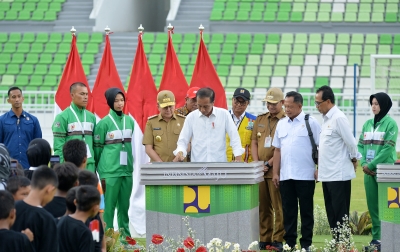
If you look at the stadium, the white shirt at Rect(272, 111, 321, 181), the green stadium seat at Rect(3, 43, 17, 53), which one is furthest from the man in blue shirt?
the green stadium seat at Rect(3, 43, 17, 53)

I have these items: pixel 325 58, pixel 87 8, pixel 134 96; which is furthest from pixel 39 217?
pixel 87 8

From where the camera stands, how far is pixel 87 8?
31969 mm

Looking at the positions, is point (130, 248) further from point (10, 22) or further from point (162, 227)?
point (10, 22)

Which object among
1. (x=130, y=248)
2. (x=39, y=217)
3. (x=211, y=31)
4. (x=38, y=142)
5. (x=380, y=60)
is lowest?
(x=130, y=248)

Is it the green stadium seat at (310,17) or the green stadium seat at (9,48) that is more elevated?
the green stadium seat at (310,17)

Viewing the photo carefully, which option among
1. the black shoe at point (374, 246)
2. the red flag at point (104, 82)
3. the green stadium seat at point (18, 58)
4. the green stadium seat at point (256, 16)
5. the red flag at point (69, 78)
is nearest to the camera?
the black shoe at point (374, 246)

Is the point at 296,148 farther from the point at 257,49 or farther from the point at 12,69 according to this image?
the point at 12,69

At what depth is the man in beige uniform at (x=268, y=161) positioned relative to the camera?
877 cm

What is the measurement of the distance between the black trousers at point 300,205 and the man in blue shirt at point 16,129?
2886 millimetres

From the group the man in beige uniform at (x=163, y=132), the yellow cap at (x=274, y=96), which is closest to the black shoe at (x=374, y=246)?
the yellow cap at (x=274, y=96)

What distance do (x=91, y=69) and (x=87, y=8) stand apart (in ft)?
15.0

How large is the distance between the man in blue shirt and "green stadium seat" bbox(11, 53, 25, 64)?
20.5 m

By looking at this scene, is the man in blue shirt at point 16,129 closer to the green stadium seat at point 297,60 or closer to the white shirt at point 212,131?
the white shirt at point 212,131

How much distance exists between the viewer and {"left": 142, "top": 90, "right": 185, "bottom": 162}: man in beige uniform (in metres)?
9.00
